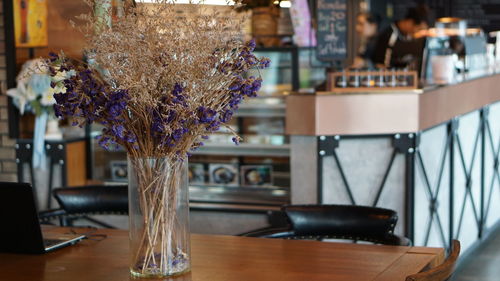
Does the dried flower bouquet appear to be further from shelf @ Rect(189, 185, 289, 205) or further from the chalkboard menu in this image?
the chalkboard menu

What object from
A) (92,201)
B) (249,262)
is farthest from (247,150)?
(249,262)

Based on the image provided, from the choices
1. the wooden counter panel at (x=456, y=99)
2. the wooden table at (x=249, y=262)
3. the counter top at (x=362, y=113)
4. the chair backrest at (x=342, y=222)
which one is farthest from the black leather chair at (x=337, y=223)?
the wooden counter panel at (x=456, y=99)

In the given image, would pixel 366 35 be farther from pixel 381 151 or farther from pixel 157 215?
pixel 157 215

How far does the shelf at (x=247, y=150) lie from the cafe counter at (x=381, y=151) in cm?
31

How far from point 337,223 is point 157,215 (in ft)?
3.46

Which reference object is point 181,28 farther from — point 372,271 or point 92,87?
point 372,271

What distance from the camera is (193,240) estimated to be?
3080 mm

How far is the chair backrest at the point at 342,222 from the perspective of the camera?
327 cm

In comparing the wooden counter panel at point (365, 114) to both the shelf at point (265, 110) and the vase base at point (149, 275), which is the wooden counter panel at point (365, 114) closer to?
the shelf at point (265, 110)

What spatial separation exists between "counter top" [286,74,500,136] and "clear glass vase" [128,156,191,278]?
2.52 metres

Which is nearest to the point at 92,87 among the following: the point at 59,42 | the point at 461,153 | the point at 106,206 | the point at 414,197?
the point at 106,206

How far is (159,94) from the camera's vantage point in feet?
7.81

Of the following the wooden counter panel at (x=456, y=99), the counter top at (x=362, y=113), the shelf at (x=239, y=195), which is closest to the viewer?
the counter top at (x=362, y=113)

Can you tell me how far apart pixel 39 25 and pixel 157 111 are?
3764 mm
